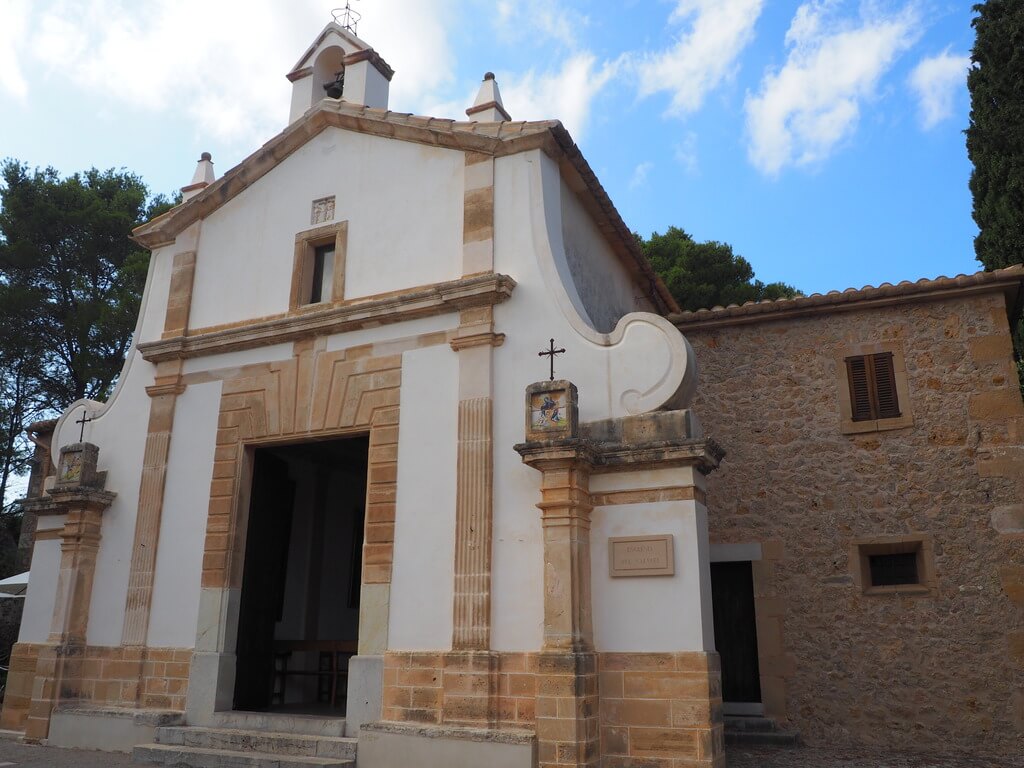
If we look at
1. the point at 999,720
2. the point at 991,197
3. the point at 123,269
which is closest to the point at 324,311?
the point at 999,720

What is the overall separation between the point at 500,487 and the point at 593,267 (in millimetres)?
3665

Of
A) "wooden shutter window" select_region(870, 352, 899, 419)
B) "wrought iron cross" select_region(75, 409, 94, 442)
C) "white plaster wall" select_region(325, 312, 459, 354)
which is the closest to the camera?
"white plaster wall" select_region(325, 312, 459, 354)

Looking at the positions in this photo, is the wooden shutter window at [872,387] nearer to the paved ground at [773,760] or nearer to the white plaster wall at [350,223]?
the paved ground at [773,760]

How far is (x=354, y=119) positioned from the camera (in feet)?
32.6

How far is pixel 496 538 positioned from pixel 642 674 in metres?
1.76

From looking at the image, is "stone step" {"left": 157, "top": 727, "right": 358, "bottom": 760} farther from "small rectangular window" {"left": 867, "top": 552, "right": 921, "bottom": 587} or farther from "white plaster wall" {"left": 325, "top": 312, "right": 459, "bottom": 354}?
"small rectangular window" {"left": 867, "top": 552, "right": 921, "bottom": 587}

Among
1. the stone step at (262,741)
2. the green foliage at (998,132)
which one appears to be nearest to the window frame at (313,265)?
the stone step at (262,741)

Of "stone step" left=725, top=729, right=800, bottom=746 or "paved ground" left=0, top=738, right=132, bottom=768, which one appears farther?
"stone step" left=725, top=729, right=800, bottom=746

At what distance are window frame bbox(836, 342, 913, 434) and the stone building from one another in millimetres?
34

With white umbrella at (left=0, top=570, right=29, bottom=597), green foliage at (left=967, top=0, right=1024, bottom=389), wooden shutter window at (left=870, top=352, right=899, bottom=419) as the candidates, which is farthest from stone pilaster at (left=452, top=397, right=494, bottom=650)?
green foliage at (left=967, top=0, right=1024, bottom=389)

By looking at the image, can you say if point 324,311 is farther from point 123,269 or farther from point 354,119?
point 123,269

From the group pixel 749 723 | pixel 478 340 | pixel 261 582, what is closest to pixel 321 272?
pixel 478 340

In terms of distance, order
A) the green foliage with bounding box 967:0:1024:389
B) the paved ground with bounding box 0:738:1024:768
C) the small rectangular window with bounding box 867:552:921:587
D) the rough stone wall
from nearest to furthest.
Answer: the paved ground with bounding box 0:738:1024:768 → the rough stone wall → the small rectangular window with bounding box 867:552:921:587 → the green foliage with bounding box 967:0:1024:389

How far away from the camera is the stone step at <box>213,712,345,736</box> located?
7.92 meters
